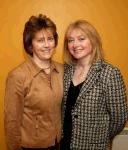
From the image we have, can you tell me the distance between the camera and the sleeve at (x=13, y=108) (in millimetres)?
1932

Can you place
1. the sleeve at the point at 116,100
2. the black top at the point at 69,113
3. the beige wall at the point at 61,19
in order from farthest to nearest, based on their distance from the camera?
1. the beige wall at the point at 61,19
2. the black top at the point at 69,113
3. the sleeve at the point at 116,100

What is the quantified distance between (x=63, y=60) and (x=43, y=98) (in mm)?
560

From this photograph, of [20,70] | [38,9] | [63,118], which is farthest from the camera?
[38,9]

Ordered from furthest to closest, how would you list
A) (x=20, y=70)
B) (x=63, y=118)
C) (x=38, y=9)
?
(x=38, y=9) < (x=63, y=118) < (x=20, y=70)

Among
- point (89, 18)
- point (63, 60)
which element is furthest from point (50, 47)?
point (89, 18)

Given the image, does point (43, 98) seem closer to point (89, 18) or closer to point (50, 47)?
point (50, 47)

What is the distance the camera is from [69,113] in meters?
2.07

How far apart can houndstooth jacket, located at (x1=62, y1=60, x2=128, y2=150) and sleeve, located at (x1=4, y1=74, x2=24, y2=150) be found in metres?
0.39

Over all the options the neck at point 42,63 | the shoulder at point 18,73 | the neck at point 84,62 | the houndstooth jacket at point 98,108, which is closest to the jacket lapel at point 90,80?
the houndstooth jacket at point 98,108

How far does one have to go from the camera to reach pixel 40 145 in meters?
2.05

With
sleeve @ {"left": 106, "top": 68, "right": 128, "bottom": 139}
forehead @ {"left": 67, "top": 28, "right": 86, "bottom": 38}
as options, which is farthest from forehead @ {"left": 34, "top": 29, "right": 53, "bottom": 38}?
sleeve @ {"left": 106, "top": 68, "right": 128, "bottom": 139}

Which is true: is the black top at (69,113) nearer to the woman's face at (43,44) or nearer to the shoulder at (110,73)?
the shoulder at (110,73)

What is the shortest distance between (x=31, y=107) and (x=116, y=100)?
0.63m

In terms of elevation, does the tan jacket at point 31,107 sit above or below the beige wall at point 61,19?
below
